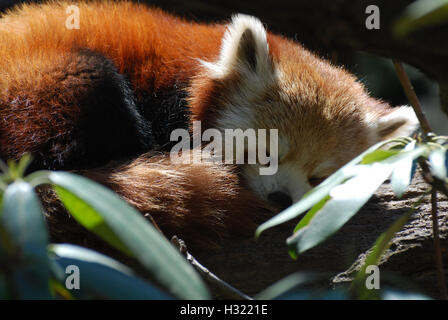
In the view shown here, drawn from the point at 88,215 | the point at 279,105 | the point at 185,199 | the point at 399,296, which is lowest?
the point at 399,296

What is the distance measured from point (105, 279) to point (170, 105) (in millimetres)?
2033

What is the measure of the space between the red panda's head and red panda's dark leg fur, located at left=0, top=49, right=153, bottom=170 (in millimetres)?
543

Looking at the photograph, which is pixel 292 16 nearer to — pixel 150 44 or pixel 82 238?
pixel 82 238

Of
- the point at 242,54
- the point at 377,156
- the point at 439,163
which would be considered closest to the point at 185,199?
the point at 377,156

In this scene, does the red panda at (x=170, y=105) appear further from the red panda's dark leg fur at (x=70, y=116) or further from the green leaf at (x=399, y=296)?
the green leaf at (x=399, y=296)

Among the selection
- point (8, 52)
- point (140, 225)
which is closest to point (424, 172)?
point (140, 225)

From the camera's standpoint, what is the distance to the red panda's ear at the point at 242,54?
2977 millimetres

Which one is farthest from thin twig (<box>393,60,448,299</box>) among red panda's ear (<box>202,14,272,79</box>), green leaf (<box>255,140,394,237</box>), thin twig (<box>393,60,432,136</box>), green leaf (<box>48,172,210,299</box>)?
red panda's ear (<box>202,14,272,79</box>)

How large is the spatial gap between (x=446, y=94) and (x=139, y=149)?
160cm

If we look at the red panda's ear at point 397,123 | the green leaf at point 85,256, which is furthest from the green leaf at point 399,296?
the red panda's ear at point 397,123

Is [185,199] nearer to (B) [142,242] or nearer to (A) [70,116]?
(A) [70,116]

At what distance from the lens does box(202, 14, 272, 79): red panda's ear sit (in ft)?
9.77

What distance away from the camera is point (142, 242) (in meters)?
1.01

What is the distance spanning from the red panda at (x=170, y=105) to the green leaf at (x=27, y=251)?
4.12ft
